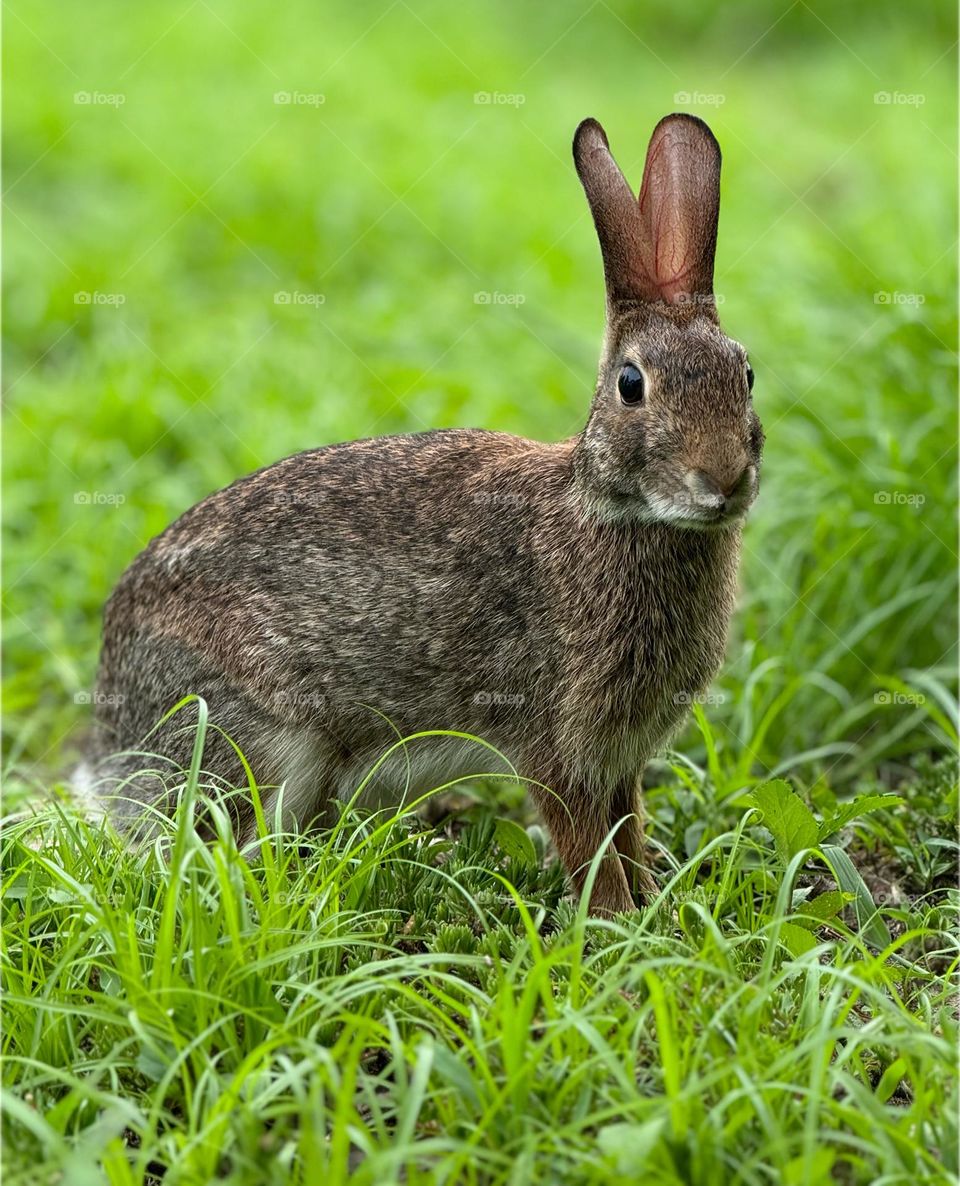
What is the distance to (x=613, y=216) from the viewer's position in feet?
12.2

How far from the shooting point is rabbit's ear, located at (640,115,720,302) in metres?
3.78

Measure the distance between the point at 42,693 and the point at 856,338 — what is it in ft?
12.0

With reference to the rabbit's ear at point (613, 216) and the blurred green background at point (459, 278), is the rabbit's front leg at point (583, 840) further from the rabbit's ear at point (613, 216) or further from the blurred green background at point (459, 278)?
the rabbit's ear at point (613, 216)

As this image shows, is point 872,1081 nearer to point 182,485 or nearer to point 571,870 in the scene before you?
point 571,870

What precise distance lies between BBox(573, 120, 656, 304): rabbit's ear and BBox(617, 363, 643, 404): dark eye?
0.24 metres

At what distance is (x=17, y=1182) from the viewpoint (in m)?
2.61

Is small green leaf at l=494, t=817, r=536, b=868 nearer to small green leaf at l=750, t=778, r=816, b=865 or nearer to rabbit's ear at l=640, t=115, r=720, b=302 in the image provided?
small green leaf at l=750, t=778, r=816, b=865

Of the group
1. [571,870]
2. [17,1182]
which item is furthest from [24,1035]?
[571,870]

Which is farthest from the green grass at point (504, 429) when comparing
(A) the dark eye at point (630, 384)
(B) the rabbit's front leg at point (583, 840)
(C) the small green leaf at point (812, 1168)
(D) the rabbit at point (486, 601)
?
(A) the dark eye at point (630, 384)

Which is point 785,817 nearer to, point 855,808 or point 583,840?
point 855,808

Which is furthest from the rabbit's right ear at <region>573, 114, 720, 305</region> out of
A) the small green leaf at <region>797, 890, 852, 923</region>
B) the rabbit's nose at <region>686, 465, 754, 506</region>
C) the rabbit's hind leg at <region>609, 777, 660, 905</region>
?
Answer: the small green leaf at <region>797, 890, 852, 923</region>

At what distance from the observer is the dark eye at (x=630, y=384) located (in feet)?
12.0

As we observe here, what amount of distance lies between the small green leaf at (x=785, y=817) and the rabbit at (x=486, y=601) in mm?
409

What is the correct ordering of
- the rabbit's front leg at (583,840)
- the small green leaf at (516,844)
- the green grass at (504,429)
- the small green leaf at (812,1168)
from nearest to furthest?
the small green leaf at (812,1168)
the green grass at (504,429)
the rabbit's front leg at (583,840)
the small green leaf at (516,844)
